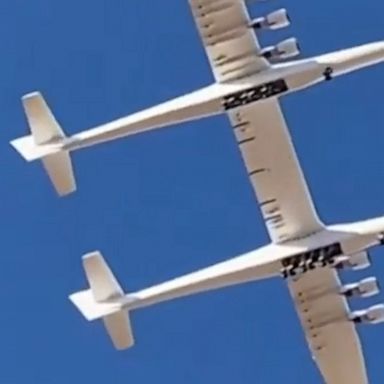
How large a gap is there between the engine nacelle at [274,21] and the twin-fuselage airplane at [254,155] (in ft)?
0.07

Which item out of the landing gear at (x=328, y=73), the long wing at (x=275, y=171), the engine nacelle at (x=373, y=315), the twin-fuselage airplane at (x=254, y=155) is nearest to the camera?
the landing gear at (x=328, y=73)

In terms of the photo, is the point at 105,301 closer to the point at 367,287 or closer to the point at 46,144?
the point at 46,144

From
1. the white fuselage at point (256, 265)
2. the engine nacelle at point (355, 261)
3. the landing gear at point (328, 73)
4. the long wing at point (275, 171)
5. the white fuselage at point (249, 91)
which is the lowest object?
the engine nacelle at point (355, 261)

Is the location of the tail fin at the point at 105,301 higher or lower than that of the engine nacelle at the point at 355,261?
higher

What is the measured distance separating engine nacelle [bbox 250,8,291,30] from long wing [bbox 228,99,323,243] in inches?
69.8

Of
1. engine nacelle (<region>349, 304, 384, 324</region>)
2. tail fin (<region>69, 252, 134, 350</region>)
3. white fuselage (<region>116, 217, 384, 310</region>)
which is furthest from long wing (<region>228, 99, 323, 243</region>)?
tail fin (<region>69, 252, 134, 350</region>)

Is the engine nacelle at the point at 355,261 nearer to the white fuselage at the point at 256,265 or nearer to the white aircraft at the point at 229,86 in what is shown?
the white fuselage at the point at 256,265

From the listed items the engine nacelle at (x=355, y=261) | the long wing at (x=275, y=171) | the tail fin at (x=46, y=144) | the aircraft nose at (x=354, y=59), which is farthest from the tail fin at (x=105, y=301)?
the aircraft nose at (x=354, y=59)

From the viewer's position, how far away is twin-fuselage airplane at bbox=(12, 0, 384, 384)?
243ft

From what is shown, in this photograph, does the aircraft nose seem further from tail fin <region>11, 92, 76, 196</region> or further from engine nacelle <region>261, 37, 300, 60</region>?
tail fin <region>11, 92, 76, 196</region>

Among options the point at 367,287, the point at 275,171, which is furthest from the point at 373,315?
the point at 275,171

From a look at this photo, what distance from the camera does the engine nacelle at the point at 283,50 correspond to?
74.2 m

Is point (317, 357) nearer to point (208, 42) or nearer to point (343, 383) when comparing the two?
point (343, 383)

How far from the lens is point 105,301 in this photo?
247 ft
